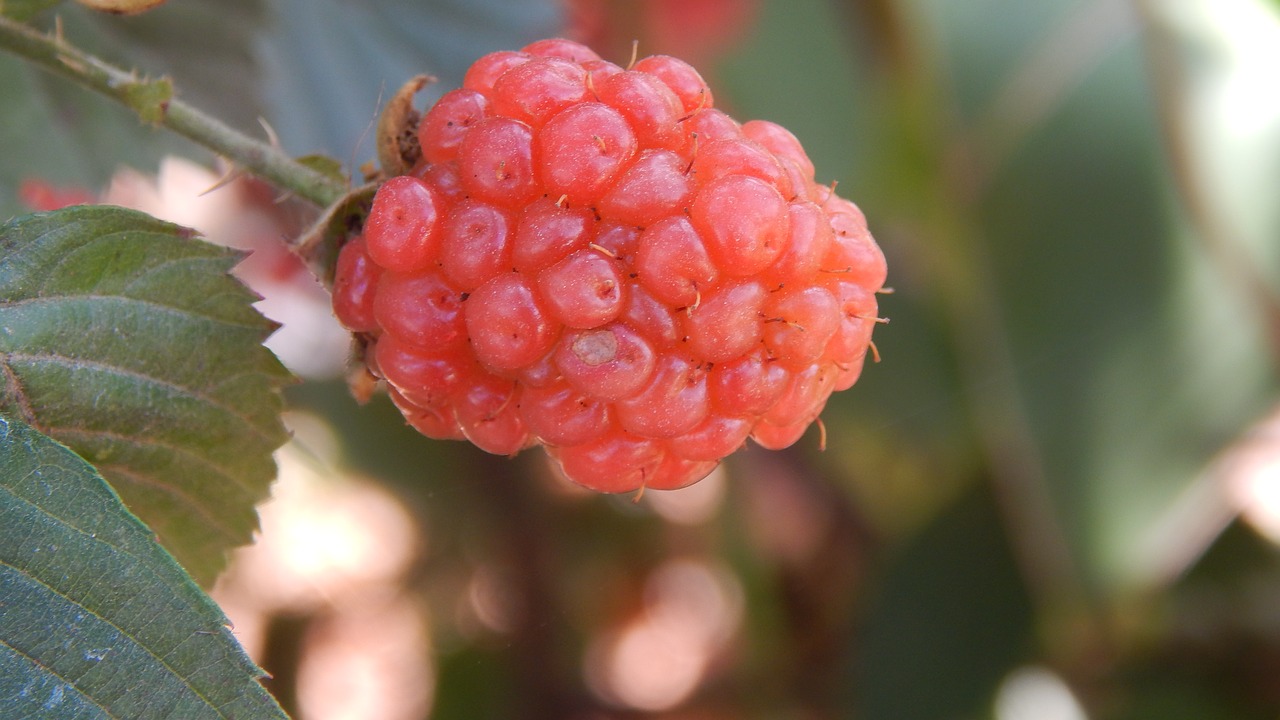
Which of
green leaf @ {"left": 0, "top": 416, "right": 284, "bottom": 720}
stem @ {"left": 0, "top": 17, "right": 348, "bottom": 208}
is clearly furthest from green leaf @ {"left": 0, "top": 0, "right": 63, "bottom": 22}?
green leaf @ {"left": 0, "top": 416, "right": 284, "bottom": 720}

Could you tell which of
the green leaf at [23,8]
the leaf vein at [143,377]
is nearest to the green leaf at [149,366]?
the leaf vein at [143,377]

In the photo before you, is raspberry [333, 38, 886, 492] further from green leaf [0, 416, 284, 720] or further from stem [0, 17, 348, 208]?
green leaf [0, 416, 284, 720]

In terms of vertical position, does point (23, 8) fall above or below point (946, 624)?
above

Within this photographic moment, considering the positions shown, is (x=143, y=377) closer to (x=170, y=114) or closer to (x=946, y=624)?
(x=170, y=114)

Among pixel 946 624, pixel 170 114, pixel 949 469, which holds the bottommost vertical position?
pixel 946 624

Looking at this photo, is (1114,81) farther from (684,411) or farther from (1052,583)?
(684,411)

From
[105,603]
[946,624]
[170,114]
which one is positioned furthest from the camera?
[946,624]

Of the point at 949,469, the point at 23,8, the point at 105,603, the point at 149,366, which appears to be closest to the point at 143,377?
the point at 149,366
